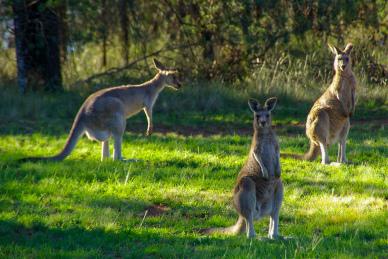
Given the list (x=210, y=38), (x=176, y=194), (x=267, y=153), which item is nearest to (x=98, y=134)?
(x=176, y=194)

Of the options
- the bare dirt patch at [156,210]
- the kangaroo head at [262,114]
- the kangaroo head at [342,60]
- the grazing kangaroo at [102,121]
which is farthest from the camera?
the kangaroo head at [342,60]

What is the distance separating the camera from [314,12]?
580 inches

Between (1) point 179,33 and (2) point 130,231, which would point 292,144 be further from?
(1) point 179,33

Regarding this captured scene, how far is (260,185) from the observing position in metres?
6.27

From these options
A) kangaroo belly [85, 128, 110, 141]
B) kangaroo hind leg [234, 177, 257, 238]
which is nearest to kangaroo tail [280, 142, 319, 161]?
kangaroo belly [85, 128, 110, 141]

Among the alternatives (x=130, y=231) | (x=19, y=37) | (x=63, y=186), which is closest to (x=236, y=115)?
(x=19, y=37)

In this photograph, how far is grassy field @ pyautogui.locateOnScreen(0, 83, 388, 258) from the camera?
6.02 meters

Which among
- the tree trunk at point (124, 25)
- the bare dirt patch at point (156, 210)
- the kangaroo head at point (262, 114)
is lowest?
the bare dirt patch at point (156, 210)

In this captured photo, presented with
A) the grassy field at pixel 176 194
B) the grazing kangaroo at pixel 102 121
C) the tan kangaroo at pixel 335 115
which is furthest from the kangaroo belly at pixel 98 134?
the tan kangaroo at pixel 335 115

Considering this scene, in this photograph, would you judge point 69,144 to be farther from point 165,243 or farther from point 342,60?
point 342,60

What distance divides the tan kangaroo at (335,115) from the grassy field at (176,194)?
0.86 feet

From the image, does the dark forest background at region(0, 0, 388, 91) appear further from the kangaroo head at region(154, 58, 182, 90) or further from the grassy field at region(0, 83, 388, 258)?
the kangaroo head at region(154, 58, 182, 90)

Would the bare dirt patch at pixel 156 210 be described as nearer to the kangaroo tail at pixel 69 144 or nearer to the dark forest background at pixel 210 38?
the kangaroo tail at pixel 69 144

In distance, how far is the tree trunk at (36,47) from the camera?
14.3 m
